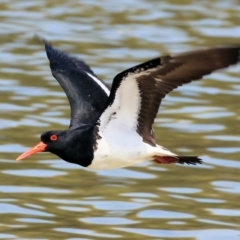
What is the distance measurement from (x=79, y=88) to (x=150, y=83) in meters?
2.00

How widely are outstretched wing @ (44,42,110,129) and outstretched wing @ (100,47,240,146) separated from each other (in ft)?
1.99

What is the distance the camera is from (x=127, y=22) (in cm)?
1834

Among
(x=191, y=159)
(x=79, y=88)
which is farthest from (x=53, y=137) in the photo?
(x=191, y=159)

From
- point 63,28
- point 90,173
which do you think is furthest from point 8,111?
point 63,28

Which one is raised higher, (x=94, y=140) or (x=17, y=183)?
(x=94, y=140)

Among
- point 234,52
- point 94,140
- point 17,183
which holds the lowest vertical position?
point 17,183

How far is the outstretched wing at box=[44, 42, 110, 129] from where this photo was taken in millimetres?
→ 10039

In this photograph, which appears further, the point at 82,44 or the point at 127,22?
the point at 127,22

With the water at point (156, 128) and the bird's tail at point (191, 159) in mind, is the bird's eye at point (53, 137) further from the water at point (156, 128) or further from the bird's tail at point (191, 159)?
the bird's tail at point (191, 159)

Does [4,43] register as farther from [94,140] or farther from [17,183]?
[94,140]

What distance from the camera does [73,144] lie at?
9344mm

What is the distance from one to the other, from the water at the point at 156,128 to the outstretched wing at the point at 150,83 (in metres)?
1.12

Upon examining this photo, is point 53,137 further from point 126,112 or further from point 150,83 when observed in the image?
point 150,83

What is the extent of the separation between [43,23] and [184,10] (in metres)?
2.65
